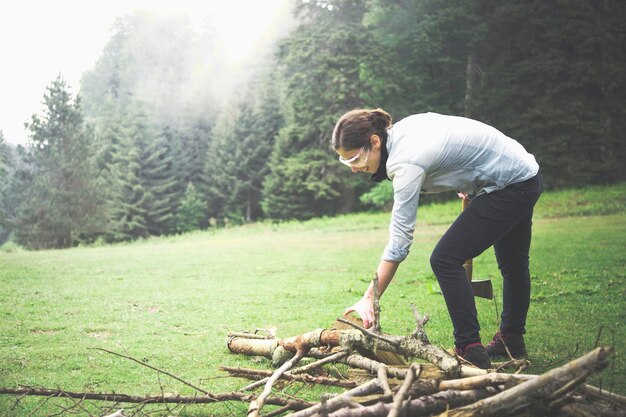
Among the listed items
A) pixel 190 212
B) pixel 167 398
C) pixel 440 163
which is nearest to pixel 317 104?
pixel 190 212

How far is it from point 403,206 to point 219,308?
350cm

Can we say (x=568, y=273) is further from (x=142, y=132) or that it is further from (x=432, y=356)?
(x=142, y=132)

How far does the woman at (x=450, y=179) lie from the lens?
9.04 ft

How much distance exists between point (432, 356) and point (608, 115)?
2453cm

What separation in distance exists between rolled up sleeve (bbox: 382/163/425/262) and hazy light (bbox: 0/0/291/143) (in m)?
19.5

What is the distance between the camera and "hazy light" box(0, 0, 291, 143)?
22.3m

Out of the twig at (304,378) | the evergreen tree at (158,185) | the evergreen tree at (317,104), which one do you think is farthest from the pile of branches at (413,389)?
the evergreen tree at (158,185)

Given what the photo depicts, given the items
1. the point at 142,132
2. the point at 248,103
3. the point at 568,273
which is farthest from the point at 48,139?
the point at 568,273

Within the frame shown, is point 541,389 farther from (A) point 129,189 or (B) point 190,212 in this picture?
(A) point 129,189

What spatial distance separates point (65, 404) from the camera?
109 inches

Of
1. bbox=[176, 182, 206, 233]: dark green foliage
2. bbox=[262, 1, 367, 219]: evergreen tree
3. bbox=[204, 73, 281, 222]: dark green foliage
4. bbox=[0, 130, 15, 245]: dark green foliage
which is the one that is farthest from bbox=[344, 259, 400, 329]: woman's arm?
bbox=[176, 182, 206, 233]: dark green foliage

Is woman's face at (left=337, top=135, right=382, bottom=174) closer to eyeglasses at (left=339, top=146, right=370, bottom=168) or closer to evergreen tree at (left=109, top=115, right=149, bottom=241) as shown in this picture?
eyeglasses at (left=339, top=146, right=370, bottom=168)

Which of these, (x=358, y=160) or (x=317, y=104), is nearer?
(x=358, y=160)

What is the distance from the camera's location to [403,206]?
2727mm
